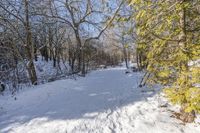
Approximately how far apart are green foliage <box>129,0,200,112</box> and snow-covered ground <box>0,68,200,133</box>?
3.84 ft

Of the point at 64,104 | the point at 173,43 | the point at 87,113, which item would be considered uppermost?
the point at 173,43

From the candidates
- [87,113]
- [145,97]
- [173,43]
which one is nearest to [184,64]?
[173,43]

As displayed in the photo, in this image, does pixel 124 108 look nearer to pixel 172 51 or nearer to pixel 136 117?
pixel 136 117

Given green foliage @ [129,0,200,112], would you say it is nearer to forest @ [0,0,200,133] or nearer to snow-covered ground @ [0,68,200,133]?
forest @ [0,0,200,133]

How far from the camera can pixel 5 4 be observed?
570 inches

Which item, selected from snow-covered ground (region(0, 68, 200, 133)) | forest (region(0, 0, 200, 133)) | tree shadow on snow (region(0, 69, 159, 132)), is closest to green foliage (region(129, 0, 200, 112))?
forest (region(0, 0, 200, 133))

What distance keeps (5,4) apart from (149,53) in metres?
9.98

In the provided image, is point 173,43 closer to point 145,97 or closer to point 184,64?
point 184,64

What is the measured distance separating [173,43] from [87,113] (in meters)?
3.43

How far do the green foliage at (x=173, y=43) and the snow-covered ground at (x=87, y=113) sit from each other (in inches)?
46.1

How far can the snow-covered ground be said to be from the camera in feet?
23.4

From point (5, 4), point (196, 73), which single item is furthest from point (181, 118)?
point (5, 4)

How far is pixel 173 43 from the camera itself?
7.36 m

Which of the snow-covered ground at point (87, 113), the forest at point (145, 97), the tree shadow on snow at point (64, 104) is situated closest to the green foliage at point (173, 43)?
the forest at point (145, 97)
